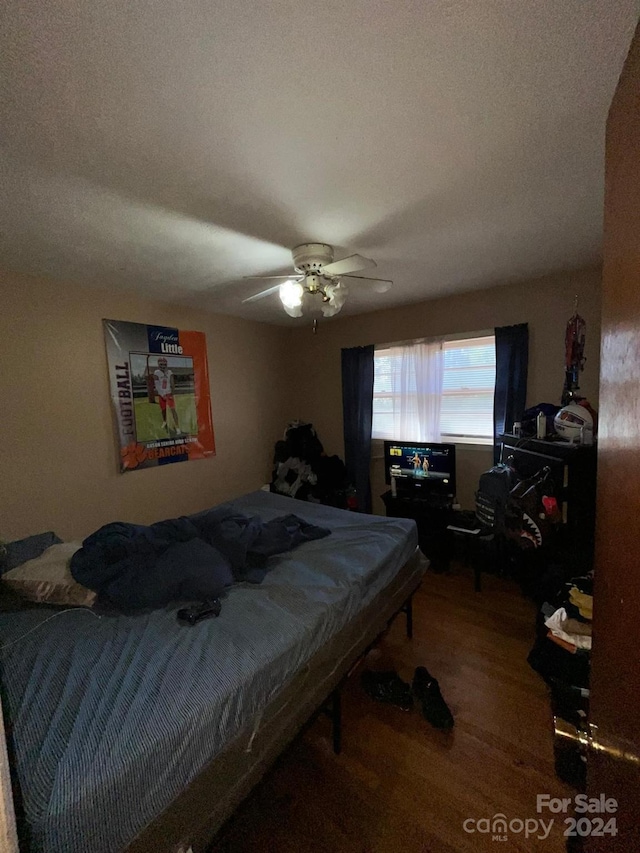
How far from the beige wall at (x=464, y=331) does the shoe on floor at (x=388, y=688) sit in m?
1.88

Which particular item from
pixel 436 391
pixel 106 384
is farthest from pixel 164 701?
pixel 436 391

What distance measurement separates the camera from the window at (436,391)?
10.1 ft

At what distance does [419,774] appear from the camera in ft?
4.65

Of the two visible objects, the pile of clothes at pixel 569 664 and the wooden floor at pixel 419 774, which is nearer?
the wooden floor at pixel 419 774

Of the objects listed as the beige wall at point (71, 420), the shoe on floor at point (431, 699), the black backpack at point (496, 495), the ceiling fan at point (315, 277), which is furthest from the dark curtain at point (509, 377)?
the beige wall at point (71, 420)

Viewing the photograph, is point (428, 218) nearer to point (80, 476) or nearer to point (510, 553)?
point (510, 553)

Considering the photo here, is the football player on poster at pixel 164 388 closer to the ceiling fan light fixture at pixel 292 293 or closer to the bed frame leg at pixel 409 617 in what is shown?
the ceiling fan light fixture at pixel 292 293

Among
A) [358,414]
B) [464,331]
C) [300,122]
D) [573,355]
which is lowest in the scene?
[358,414]

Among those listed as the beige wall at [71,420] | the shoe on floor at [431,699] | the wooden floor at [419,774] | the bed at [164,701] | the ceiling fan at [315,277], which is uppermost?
the ceiling fan at [315,277]

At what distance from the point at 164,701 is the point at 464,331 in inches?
128

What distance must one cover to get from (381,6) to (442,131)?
473 millimetres

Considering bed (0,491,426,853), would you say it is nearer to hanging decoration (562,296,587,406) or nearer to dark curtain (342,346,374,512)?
hanging decoration (562,296,587,406)

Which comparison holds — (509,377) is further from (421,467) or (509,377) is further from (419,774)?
(419,774)

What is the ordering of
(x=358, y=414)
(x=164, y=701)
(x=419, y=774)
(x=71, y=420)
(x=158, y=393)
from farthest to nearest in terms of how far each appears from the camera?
(x=358, y=414), (x=158, y=393), (x=71, y=420), (x=419, y=774), (x=164, y=701)
